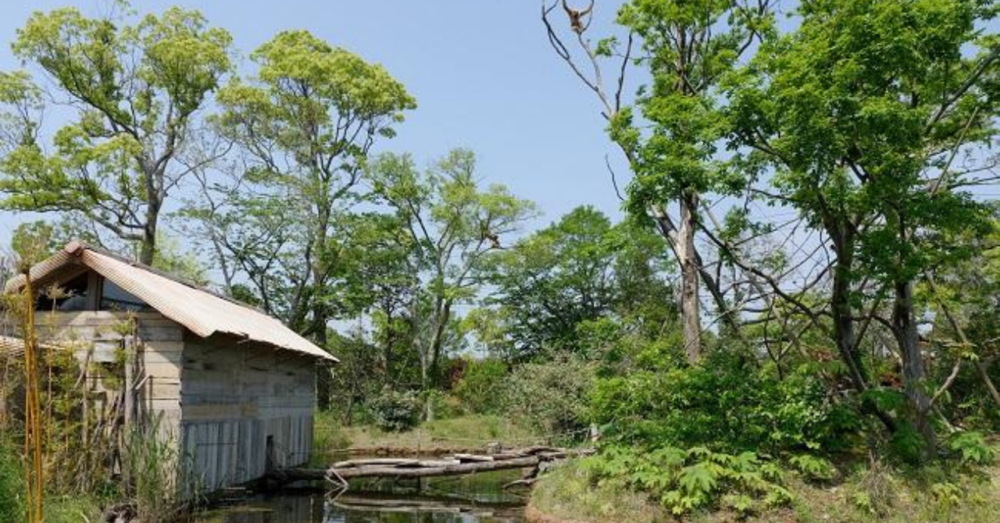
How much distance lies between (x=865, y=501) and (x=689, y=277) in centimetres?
646

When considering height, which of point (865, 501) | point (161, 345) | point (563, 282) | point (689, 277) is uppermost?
point (563, 282)

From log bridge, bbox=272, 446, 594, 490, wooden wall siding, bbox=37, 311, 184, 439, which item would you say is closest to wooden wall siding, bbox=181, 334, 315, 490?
wooden wall siding, bbox=37, 311, 184, 439

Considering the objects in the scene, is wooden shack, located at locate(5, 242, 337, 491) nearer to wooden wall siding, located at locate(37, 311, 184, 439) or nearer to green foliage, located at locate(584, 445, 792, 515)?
wooden wall siding, located at locate(37, 311, 184, 439)

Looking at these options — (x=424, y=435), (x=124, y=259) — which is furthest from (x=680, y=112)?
(x=424, y=435)

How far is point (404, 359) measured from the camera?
4059 centimetres

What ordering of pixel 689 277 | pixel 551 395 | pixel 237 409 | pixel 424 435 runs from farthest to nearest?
pixel 424 435 < pixel 551 395 < pixel 689 277 < pixel 237 409

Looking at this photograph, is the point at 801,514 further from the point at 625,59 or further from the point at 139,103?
the point at 139,103

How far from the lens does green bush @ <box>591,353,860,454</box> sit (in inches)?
547

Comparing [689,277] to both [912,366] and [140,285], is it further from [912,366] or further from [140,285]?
[140,285]

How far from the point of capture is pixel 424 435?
3045 cm

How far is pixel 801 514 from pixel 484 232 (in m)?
26.0

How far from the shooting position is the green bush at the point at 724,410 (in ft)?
45.6

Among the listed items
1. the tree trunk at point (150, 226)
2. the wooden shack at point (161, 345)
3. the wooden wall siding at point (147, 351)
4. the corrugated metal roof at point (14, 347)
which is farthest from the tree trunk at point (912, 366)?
the tree trunk at point (150, 226)

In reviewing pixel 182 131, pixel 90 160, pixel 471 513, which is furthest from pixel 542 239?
pixel 471 513
